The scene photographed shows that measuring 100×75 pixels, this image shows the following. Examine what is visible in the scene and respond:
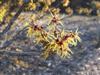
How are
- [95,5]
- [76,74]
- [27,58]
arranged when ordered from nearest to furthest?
[76,74] → [27,58] → [95,5]

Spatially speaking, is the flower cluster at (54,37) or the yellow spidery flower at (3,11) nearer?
the flower cluster at (54,37)

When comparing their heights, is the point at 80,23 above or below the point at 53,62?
above

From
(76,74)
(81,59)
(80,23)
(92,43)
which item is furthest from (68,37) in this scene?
(80,23)

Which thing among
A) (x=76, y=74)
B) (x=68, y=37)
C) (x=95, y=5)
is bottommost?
(x=76, y=74)

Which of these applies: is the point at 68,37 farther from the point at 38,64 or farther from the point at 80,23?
the point at 80,23

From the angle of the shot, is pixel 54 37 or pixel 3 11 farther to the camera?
pixel 3 11

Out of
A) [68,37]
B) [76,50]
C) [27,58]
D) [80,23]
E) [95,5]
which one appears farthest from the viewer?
[95,5]

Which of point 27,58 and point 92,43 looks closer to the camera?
point 27,58

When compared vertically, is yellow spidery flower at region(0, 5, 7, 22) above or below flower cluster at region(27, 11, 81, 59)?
above

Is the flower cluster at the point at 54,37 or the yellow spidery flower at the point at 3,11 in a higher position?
the yellow spidery flower at the point at 3,11

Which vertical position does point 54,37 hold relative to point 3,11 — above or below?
below

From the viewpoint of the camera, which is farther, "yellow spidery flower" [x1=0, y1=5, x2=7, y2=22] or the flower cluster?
"yellow spidery flower" [x1=0, y1=5, x2=7, y2=22]
